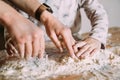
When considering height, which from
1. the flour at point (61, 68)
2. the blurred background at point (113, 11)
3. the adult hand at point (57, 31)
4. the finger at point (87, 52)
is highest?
the blurred background at point (113, 11)

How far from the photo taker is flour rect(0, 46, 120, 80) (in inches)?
31.5

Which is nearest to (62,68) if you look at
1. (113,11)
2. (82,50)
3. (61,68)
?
(61,68)

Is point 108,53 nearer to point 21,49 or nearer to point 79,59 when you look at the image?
point 79,59

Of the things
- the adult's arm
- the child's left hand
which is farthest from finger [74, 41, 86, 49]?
the adult's arm

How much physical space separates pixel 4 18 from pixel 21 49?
3.7 inches

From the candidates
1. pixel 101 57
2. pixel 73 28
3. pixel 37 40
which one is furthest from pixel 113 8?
pixel 37 40

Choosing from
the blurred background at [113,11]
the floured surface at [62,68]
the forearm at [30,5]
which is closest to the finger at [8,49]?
the floured surface at [62,68]

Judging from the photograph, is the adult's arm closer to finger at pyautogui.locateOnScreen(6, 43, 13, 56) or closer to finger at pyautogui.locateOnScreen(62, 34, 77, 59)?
finger at pyautogui.locateOnScreen(62, 34, 77, 59)

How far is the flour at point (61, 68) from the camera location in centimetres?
80

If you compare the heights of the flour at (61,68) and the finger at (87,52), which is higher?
the finger at (87,52)

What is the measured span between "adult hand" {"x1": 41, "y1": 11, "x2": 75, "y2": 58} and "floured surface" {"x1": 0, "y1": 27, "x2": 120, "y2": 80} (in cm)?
6

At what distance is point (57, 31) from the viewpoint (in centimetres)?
82

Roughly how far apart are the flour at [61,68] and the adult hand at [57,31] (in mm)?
60

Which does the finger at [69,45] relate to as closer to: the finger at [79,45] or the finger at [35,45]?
the finger at [79,45]
